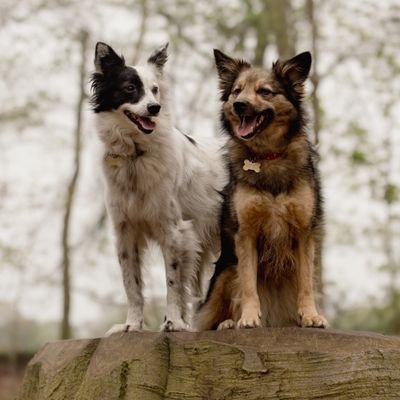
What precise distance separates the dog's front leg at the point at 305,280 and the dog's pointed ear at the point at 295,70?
1202mm

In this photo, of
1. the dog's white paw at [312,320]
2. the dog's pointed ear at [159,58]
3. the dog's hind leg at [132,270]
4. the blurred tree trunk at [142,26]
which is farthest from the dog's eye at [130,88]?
the blurred tree trunk at [142,26]

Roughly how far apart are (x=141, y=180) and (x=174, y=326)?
1228 millimetres

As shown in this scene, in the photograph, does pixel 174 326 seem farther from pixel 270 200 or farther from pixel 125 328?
pixel 270 200

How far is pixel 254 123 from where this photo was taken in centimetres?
566

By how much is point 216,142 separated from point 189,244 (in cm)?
159

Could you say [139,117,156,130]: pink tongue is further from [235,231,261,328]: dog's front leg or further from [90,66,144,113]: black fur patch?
[235,231,261,328]: dog's front leg

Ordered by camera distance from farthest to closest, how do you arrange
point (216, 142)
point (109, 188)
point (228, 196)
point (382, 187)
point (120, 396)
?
point (382, 187)
point (216, 142)
point (109, 188)
point (228, 196)
point (120, 396)

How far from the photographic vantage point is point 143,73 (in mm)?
6527

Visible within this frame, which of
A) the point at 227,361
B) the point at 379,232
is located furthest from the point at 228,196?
the point at 379,232

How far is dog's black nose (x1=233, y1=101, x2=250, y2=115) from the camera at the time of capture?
5543mm

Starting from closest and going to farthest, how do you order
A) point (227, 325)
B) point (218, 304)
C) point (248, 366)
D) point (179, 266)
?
point (248, 366), point (227, 325), point (218, 304), point (179, 266)

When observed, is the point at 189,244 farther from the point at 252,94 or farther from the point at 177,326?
the point at 252,94

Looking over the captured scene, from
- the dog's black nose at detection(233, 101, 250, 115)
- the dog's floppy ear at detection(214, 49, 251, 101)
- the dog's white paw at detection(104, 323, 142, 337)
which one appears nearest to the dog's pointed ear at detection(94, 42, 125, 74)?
the dog's floppy ear at detection(214, 49, 251, 101)

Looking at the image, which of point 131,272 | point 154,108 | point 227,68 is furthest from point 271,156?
point 131,272
